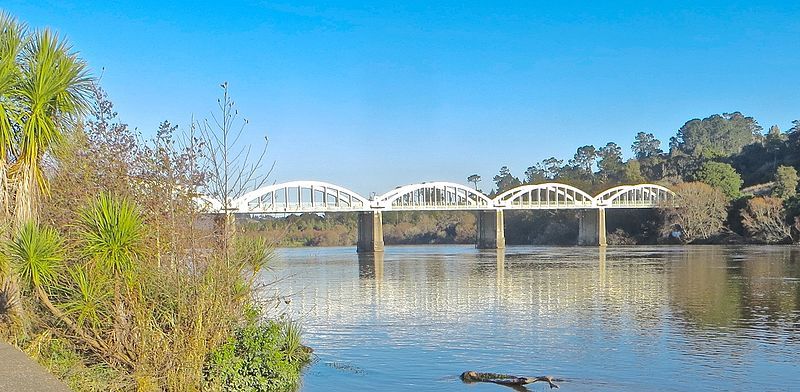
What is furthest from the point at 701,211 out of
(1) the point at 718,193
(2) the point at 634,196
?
(2) the point at 634,196

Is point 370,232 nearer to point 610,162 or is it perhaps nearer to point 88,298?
point 610,162

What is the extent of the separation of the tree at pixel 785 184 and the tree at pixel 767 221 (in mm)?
1545

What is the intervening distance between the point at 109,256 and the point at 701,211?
8959 centimetres

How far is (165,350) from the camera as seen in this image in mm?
10680

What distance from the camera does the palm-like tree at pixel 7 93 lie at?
11.5 meters

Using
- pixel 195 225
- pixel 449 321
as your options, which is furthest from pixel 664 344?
pixel 195 225

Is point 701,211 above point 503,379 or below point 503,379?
above

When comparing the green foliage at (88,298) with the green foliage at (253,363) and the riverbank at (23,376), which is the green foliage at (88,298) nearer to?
the green foliage at (253,363)

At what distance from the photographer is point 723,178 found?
96.9 m

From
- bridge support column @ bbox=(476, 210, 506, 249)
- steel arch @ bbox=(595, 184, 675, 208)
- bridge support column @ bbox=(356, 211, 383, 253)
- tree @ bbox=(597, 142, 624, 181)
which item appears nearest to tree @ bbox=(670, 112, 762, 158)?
tree @ bbox=(597, 142, 624, 181)

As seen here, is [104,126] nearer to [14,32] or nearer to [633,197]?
[14,32]

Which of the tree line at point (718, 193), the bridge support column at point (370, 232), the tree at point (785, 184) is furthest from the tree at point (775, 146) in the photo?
the bridge support column at point (370, 232)

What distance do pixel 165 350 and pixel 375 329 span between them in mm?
10912

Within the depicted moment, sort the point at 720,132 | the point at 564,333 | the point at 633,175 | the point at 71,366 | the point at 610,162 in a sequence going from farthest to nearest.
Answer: the point at 720,132 → the point at 610,162 → the point at 633,175 → the point at 564,333 → the point at 71,366
